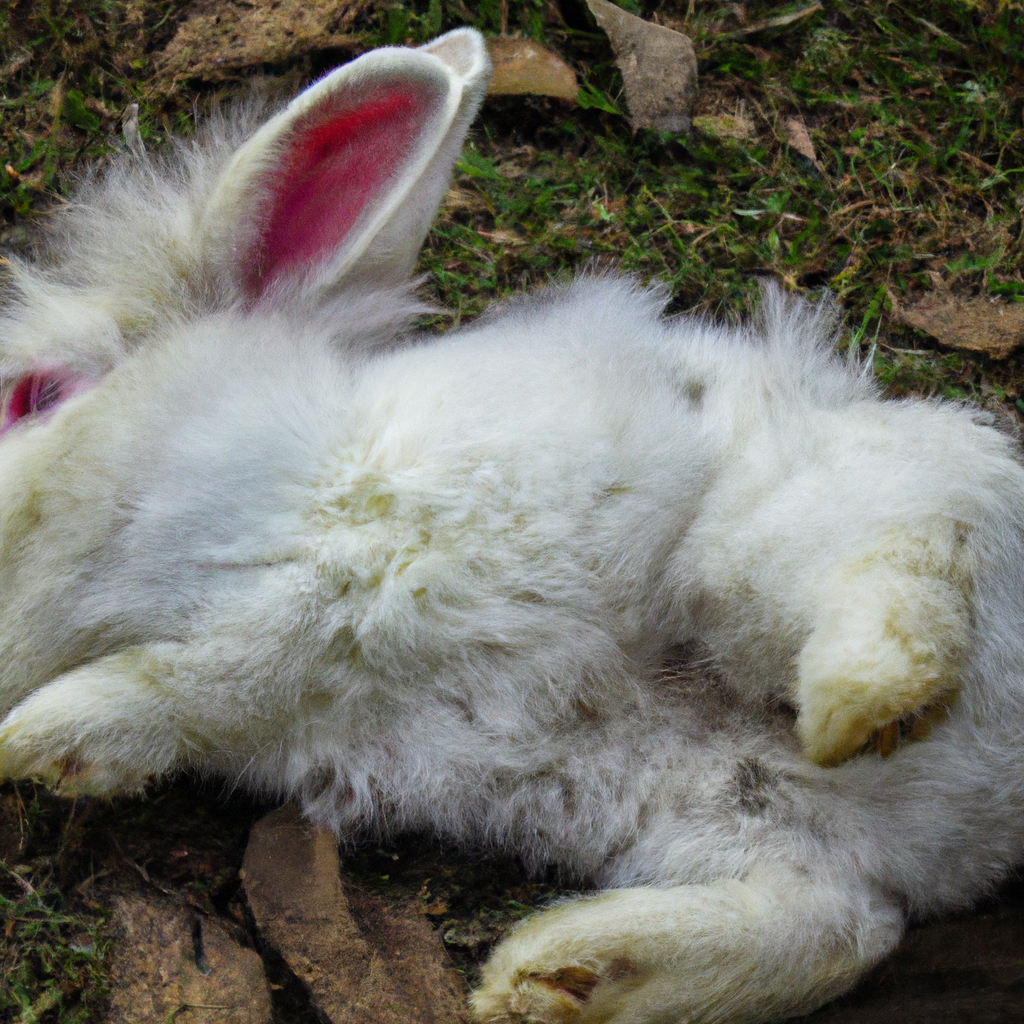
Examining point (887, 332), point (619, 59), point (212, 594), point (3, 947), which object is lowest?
point (3, 947)

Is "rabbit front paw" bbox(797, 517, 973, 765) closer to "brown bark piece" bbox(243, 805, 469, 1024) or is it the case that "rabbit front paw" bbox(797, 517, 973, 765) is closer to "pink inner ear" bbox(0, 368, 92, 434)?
"brown bark piece" bbox(243, 805, 469, 1024)

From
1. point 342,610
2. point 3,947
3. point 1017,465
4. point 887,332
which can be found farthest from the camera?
point 887,332

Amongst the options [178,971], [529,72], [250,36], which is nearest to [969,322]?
[529,72]

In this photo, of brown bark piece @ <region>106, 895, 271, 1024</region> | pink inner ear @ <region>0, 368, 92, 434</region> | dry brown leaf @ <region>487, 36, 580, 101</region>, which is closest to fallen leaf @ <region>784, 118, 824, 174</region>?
dry brown leaf @ <region>487, 36, 580, 101</region>

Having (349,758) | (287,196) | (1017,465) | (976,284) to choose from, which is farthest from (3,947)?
(976,284)

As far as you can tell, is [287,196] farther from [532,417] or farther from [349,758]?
[349,758]

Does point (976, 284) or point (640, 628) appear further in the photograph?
point (976, 284)

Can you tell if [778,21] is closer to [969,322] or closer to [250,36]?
[969,322]

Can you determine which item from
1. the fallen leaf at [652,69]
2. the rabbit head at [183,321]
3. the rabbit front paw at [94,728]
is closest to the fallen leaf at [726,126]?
the fallen leaf at [652,69]
